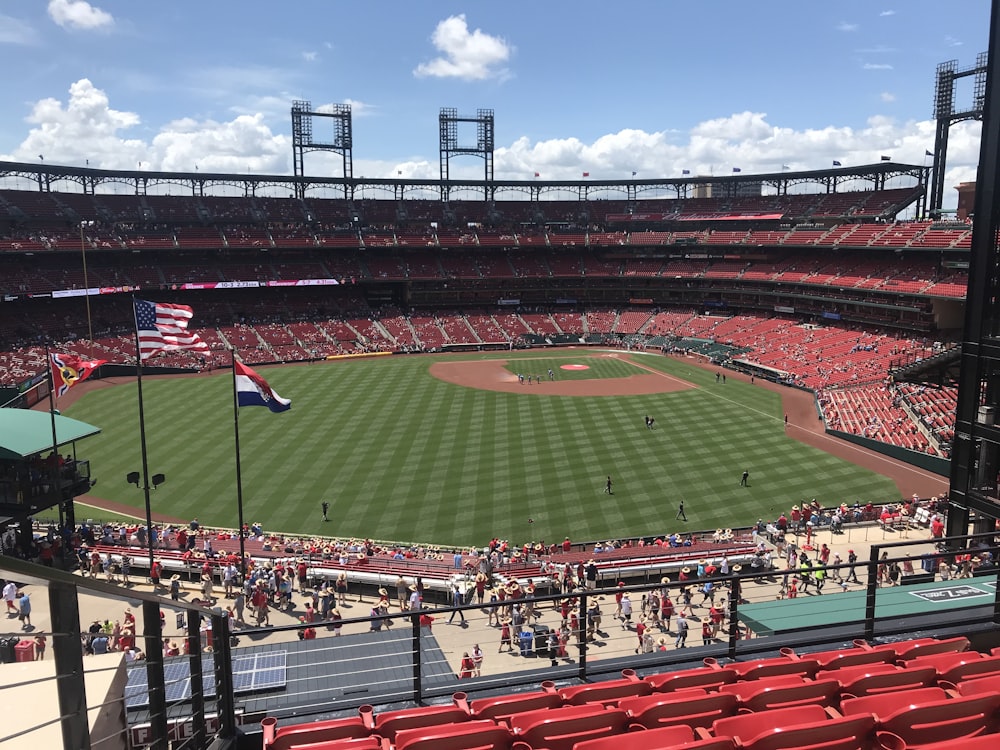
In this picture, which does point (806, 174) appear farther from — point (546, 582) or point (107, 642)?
point (107, 642)

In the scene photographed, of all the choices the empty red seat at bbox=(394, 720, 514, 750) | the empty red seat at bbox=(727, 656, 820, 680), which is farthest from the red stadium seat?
the empty red seat at bbox=(394, 720, 514, 750)

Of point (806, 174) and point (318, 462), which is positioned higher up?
point (806, 174)

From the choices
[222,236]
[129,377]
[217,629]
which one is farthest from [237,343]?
[217,629]

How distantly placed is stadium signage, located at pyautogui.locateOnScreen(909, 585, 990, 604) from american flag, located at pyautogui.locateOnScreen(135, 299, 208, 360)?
20.4 metres

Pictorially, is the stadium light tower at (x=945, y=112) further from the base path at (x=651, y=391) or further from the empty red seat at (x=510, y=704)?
the empty red seat at (x=510, y=704)

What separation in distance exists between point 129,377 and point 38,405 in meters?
10.1

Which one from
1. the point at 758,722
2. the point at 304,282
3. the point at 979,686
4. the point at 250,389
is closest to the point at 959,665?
the point at 979,686

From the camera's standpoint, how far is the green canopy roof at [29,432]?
20797 mm

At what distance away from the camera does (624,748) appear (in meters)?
5.05

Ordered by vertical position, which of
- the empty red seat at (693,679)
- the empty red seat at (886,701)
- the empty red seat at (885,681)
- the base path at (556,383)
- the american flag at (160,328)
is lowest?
the base path at (556,383)

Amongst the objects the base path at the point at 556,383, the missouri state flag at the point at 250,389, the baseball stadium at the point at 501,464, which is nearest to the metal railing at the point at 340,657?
the baseball stadium at the point at 501,464

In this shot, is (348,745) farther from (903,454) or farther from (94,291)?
(94,291)

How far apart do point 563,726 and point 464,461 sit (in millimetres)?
29454

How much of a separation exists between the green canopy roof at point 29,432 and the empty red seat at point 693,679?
68.3ft
